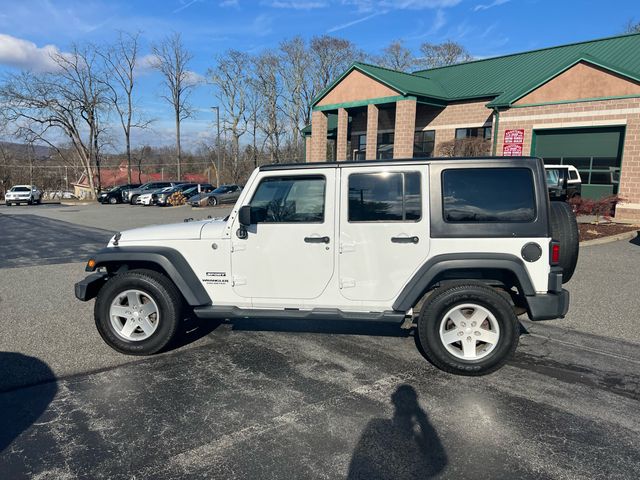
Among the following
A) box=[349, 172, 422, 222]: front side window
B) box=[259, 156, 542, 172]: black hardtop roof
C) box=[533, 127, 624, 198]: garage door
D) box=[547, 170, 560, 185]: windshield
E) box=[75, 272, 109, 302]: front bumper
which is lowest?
box=[75, 272, 109, 302]: front bumper

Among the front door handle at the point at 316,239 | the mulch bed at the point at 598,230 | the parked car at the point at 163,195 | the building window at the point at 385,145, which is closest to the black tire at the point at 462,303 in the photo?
the front door handle at the point at 316,239

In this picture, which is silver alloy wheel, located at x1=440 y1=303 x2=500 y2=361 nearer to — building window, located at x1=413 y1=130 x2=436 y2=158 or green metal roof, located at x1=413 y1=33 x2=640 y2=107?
green metal roof, located at x1=413 y1=33 x2=640 y2=107

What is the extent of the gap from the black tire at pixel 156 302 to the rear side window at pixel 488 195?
2.82 metres

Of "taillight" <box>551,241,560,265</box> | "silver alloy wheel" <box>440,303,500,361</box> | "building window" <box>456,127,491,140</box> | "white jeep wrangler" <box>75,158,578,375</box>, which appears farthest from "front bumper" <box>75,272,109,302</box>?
"building window" <box>456,127,491,140</box>

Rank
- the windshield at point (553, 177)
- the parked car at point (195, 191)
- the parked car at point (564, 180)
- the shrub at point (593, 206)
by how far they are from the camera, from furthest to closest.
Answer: the parked car at point (195, 191) → the windshield at point (553, 177) → the parked car at point (564, 180) → the shrub at point (593, 206)

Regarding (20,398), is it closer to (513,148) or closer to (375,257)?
(375,257)

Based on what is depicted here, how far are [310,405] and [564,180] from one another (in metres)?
16.9

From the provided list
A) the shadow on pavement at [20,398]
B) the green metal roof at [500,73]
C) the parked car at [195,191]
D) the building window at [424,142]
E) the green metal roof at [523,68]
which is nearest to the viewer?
the shadow on pavement at [20,398]

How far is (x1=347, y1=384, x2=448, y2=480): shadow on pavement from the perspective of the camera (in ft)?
8.75

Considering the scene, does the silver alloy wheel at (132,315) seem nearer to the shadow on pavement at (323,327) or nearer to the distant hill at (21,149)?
the shadow on pavement at (323,327)

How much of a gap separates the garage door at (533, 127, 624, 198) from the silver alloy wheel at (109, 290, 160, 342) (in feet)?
63.9

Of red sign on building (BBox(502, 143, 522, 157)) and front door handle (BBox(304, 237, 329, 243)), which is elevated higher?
red sign on building (BBox(502, 143, 522, 157))

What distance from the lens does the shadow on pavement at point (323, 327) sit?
514 centimetres

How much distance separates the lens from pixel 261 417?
3.30 meters
